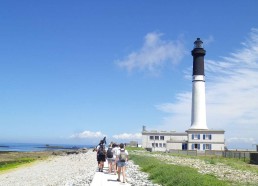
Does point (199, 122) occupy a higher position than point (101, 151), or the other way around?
point (199, 122)

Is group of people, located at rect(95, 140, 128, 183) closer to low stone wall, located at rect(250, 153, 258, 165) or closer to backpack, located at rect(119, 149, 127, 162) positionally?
backpack, located at rect(119, 149, 127, 162)

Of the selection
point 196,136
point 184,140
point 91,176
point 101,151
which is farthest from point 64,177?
point 184,140

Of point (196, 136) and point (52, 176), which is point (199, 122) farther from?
point (52, 176)

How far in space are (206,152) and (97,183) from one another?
147 ft

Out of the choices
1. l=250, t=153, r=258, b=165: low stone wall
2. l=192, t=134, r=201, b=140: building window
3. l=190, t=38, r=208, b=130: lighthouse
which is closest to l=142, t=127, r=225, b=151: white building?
l=192, t=134, r=201, b=140: building window

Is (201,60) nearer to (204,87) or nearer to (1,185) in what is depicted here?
(204,87)

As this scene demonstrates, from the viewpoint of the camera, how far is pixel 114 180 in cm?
2222

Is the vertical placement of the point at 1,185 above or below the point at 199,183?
below

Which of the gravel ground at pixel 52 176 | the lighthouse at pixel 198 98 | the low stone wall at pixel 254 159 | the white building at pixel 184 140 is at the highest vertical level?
the lighthouse at pixel 198 98

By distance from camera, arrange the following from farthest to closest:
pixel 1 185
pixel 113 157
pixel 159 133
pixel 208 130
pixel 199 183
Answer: pixel 159 133 → pixel 208 130 → pixel 1 185 → pixel 113 157 → pixel 199 183

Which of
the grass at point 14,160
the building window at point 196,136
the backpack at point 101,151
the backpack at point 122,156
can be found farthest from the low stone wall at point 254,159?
the grass at point 14,160

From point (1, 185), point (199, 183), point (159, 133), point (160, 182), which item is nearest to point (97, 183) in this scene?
point (160, 182)

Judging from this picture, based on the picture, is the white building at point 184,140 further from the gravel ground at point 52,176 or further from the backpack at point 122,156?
the backpack at point 122,156

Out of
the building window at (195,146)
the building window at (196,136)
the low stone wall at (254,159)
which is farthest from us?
the building window at (195,146)
